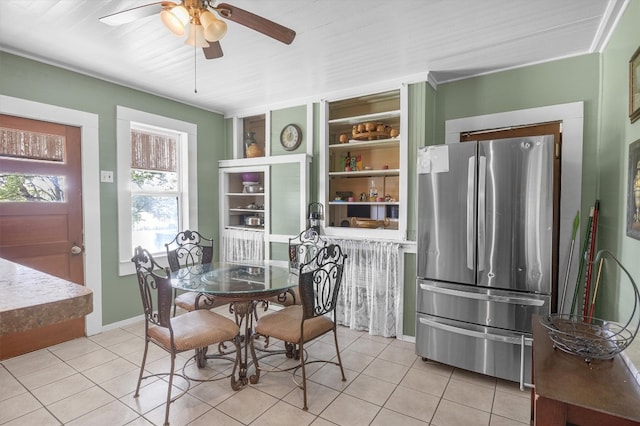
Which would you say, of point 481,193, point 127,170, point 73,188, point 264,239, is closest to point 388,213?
point 481,193

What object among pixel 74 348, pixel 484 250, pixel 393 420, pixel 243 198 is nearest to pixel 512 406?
pixel 393 420

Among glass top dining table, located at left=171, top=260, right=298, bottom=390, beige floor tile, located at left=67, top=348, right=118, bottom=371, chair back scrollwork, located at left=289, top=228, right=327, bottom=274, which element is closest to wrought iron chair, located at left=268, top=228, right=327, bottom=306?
chair back scrollwork, located at left=289, top=228, right=327, bottom=274

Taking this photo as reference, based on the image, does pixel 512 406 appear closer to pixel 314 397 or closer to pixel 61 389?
pixel 314 397

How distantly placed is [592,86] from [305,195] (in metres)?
2.78

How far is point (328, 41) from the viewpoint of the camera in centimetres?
258

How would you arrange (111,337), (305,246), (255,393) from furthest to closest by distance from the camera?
1. (305,246)
2. (111,337)
3. (255,393)

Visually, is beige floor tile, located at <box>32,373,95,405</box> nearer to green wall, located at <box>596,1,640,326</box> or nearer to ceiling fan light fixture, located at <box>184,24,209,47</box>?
ceiling fan light fixture, located at <box>184,24,209,47</box>

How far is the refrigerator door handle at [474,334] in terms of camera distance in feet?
7.94

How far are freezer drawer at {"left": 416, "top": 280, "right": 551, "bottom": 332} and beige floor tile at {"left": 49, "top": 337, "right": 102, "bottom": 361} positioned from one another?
3004 mm

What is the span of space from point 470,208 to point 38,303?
2558 mm

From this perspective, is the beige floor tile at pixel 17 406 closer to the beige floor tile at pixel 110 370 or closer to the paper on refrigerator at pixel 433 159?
the beige floor tile at pixel 110 370

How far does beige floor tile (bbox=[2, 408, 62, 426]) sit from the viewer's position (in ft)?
6.61

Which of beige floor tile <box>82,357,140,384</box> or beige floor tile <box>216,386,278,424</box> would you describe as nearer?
beige floor tile <box>216,386,278,424</box>

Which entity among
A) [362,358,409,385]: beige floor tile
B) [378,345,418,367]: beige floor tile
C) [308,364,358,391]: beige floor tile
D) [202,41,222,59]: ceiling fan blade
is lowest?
[308,364,358,391]: beige floor tile
